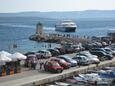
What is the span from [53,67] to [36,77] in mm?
3073

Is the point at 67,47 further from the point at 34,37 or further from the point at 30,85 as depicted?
the point at 34,37

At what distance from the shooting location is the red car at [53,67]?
4124cm

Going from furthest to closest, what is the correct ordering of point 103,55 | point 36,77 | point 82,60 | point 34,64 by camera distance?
point 103,55 < point 82,60 < point 34,64 < point 36,77

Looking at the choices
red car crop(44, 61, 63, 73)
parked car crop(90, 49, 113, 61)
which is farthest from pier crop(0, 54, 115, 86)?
parked car crop(90, 49, 113, 61)

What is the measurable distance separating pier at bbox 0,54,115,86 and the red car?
21.0 inches

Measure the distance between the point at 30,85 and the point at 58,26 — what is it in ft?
394

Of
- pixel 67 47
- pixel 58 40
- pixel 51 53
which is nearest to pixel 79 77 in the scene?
pixel 51 53

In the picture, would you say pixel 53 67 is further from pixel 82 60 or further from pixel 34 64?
pixel 82 60

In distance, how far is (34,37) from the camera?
108188mm

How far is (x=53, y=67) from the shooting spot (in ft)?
136

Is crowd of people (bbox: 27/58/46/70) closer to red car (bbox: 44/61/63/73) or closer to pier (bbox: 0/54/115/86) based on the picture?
red car (bbox: 44/61/63/73)

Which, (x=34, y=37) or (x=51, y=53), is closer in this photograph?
(x=51, y=53)

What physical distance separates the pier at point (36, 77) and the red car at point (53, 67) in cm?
53

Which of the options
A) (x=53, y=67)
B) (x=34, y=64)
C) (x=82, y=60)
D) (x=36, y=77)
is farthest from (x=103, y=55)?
(x=36, y=77)
